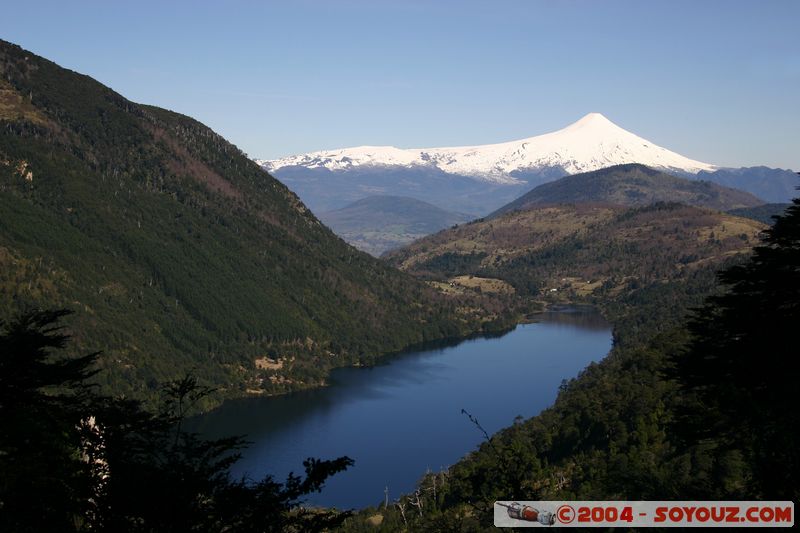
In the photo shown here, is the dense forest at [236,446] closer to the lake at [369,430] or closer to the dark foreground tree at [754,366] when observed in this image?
the dark foreground tree at [754,366]

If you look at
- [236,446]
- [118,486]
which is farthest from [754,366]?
[118,486]

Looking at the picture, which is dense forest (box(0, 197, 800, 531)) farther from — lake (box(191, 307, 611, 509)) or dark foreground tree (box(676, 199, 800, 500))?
lake (box(191, 307, 611, 509))

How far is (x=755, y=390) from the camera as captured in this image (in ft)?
90.6

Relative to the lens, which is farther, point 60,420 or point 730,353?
point 730,353

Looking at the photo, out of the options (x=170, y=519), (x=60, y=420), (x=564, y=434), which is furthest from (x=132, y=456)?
(x=564, y=434)

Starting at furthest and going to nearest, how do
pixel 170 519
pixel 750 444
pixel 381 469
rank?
pixel 381 469 < pixel 750 444 < pixel 170 519

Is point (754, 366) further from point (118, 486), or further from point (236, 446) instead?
point (118, 486)

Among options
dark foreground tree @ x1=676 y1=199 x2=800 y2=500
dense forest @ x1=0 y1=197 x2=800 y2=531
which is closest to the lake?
dense forest @ x1=0 y1=197 x2=800 y2=531

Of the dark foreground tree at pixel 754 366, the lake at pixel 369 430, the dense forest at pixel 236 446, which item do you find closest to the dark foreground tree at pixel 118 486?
the dense forest at pixel 236 446

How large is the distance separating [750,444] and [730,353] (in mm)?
6847

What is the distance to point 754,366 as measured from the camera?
92.6 feet

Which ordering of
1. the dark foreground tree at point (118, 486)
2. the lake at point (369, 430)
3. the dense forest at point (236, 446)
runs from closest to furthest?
the dark foreground tree at point (118, 486) < the dense forest at point (236, 446) < the lake at point (369, 430)

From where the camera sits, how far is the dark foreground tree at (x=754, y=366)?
22438 millimetres

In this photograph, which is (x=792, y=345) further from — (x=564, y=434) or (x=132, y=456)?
(x=564, y=434)
